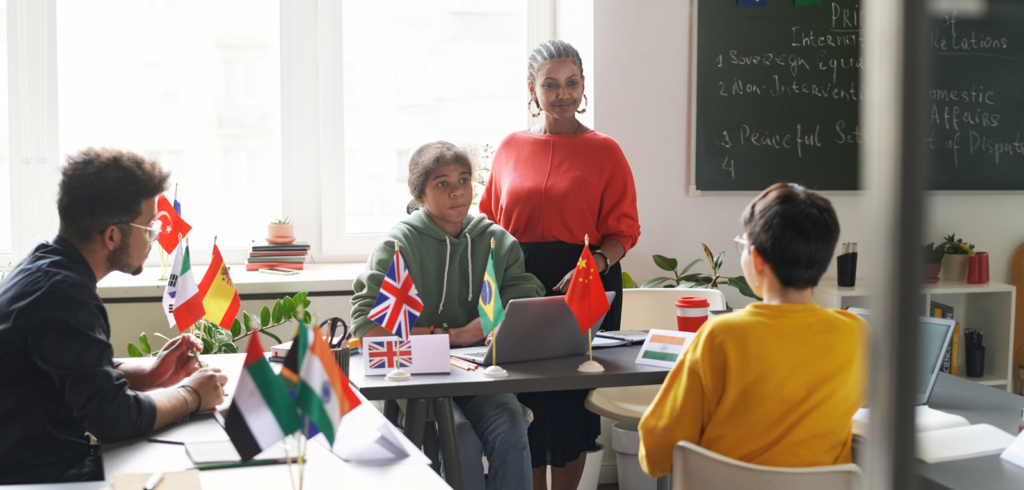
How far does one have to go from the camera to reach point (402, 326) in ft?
5.86

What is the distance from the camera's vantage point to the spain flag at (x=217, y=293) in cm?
190

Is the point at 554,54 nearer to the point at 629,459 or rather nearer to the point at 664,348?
the point at 664,348

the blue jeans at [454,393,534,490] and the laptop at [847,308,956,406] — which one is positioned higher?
the laptop at [847,308,956,406]

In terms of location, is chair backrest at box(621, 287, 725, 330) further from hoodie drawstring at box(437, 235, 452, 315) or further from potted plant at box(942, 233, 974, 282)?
potted plant at box(942, 233, 974, 282)

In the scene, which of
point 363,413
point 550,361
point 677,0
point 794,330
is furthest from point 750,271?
point 677,0

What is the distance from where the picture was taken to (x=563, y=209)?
7.86 feet

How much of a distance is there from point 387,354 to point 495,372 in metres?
0.26

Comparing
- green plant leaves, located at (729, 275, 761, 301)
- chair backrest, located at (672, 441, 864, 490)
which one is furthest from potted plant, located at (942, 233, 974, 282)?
green plant leaves, located at (729, 275, 761, 301)

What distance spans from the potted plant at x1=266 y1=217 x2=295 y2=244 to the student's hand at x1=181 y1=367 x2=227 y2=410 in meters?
1.79

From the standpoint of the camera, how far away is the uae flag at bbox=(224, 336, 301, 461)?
3.01 feet

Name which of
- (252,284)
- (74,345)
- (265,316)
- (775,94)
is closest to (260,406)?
(74,345)

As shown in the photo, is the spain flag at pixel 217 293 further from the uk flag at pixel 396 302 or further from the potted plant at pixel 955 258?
the potted plant at pixel 955 258

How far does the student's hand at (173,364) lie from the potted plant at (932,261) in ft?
4.89

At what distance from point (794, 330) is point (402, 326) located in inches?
34.9
